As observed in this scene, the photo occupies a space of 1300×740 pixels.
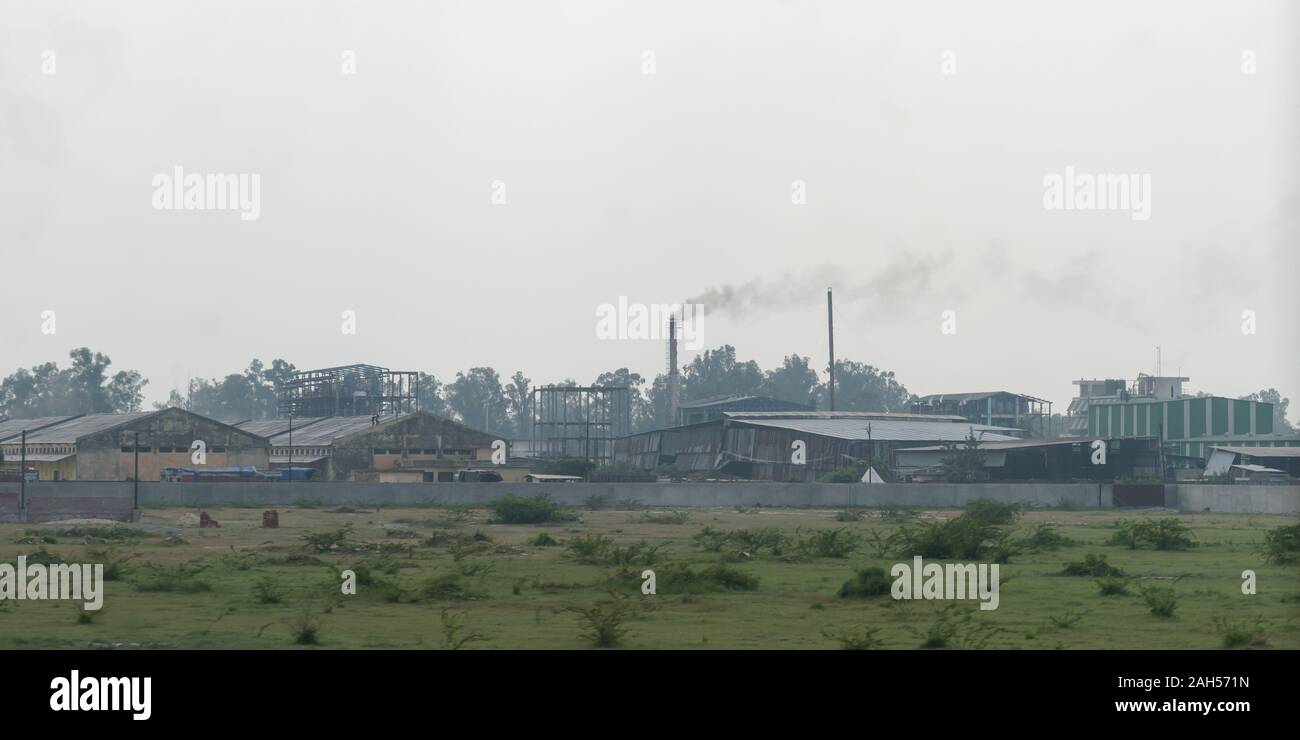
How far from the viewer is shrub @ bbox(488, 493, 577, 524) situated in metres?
62.4

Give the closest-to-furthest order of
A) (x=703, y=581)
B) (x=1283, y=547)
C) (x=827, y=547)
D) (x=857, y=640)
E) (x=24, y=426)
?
1. (x=857, y=640)
2. (x=703, y=581)
3. (x=1283, y=547)
4. (x=827, y=547)
5. (x=24, y=426)

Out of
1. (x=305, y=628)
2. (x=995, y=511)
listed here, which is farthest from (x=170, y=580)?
(x=995, y=511)

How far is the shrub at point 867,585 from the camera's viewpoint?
96.4 feet

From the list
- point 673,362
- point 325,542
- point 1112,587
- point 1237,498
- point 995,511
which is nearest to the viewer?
point 1112,587

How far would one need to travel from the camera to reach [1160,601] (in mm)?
26453

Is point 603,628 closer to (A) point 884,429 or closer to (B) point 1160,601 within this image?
(B) point 1160,601

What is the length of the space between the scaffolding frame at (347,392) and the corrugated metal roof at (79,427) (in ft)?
81.4

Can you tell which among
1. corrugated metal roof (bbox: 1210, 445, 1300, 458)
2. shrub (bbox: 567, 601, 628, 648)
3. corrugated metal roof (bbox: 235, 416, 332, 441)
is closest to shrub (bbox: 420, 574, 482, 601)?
shrub (bbox: 567, 601, 628, 648)

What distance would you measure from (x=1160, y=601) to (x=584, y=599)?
11.6 meters

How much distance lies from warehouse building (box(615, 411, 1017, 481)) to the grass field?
170 feet

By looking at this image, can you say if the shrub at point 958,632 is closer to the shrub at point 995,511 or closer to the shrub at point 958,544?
the shrub at point 958,544

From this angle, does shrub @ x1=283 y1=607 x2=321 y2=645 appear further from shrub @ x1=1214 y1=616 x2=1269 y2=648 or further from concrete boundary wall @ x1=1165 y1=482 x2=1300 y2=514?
concrete boundary wall @ x1=1165 y1=482 x2=1300 y2=514

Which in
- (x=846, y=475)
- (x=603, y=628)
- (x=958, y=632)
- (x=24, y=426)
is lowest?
(x=846, y=475)
